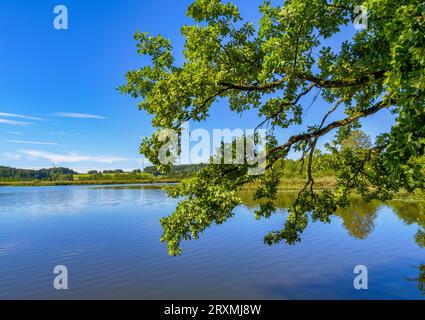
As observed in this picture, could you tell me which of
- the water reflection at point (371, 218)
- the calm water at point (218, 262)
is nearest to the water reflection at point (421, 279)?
the calm water at point (218, 262)

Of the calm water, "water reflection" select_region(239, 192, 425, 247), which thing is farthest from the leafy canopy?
"water reflection" select_region(239, 192, 425, 247)

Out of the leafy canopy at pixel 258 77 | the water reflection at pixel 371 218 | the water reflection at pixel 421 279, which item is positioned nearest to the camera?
the leafy canopy at pixel 258 77

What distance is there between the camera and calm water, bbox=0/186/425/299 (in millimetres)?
19109

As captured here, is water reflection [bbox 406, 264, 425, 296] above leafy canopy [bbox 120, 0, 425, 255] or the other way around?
the other way around

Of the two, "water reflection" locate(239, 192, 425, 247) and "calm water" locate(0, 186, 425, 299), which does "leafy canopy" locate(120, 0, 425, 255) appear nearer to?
"calm water" locate(0, 186, 425, 299)

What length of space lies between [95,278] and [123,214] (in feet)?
96.7

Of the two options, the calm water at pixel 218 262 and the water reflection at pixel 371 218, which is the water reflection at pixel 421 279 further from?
the water reflection at pixel 371 218

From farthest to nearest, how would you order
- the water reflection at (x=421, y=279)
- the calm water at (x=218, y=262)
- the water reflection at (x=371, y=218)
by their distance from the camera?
the water reflection at (x=371, y=218) → the calm water at (x=218, y=262) → the water reflection at (x=421, y=279)

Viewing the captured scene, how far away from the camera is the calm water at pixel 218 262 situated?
19.1 meters

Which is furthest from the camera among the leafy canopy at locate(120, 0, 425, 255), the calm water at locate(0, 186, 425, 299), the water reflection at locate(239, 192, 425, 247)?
the water reflection at locate(239, 192, 425, 247)

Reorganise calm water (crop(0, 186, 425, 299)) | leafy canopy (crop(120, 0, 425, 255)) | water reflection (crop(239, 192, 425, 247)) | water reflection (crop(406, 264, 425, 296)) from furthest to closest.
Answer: water reflection (crop(239, 192, 425, 247)) < calm water (crop(0, 186, 425, 299)) < water reflection (crop(406, 264, 425, 296)) < leafy canopy (crop(120, 0, 425, 255))

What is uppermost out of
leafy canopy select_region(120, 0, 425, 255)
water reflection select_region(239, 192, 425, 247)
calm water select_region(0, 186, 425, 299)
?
leafy canopy select_region(120, 0, 425, 255)

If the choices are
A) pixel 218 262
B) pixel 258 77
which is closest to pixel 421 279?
pixel 218 262

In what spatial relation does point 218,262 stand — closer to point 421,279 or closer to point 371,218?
point 421,279
